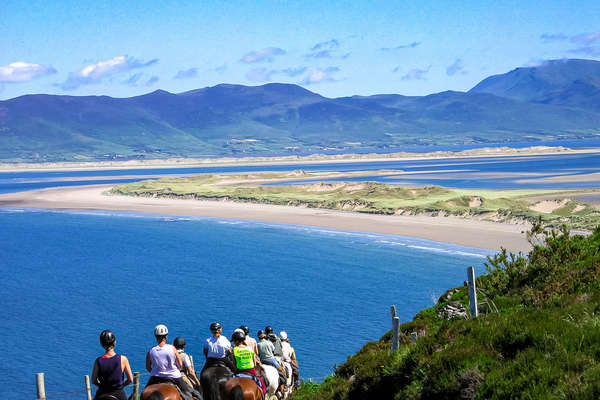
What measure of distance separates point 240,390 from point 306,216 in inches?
2350

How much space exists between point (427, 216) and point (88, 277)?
35003 mm

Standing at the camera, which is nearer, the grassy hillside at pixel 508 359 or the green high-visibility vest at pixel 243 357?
the grassy hillside at pixel 508 359

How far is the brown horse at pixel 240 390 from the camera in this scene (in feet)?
34.6

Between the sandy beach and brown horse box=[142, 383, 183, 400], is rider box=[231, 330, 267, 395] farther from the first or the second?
the sandy beach

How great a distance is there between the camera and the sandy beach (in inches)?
1982

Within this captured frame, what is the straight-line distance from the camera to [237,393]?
10523 mm

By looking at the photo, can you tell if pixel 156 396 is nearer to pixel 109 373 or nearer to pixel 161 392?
pixel 161 392

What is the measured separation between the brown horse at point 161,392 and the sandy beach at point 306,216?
2447 cm

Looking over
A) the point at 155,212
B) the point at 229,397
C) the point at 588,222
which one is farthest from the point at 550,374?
the point at 155,212

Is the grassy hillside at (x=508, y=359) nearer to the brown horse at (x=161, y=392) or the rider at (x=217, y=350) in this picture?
the rider at (x=217, y=350)

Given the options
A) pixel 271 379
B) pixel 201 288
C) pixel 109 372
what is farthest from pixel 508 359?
pixel 201 288

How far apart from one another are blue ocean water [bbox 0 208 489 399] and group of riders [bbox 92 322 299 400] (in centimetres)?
899

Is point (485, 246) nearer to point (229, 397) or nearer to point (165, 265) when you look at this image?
point (165, 265)

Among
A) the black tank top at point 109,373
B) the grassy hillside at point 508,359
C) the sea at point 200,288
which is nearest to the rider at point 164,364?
the black tank top at point 109,373
